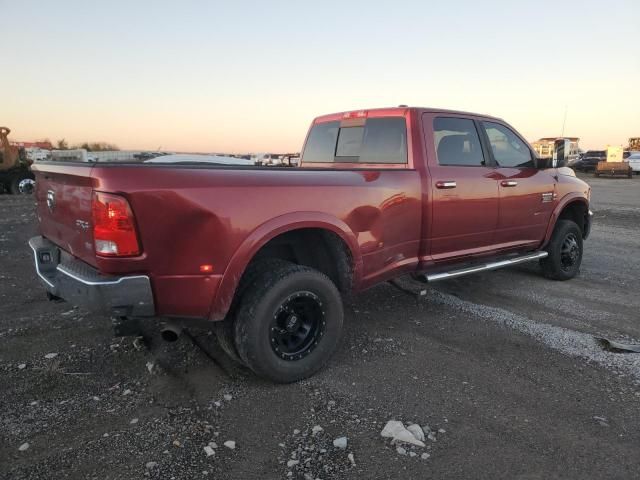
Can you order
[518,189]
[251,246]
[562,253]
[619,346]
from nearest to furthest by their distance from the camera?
1. [251,246]
2. [619,346]
3. [518,189]
4. [562,253]

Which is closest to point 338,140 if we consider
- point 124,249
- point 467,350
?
point 467,350

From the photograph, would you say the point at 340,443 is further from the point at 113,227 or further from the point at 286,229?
the point at 113,227

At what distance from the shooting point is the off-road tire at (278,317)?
118 inches

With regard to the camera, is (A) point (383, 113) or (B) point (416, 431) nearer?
(B) point (416, 431)

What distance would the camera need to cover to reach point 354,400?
3.04 m

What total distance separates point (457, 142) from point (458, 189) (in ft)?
1.84

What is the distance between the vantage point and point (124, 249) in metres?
2.59

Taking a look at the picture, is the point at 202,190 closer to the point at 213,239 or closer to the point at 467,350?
the point at 213,239

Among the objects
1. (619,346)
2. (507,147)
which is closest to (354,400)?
(619,346)

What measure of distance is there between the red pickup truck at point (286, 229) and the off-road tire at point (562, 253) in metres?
0.81

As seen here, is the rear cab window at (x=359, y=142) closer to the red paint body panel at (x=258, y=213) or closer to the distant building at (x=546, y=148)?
the red paint body panel at (x=258, y=213)

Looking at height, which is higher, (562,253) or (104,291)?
(104,291)

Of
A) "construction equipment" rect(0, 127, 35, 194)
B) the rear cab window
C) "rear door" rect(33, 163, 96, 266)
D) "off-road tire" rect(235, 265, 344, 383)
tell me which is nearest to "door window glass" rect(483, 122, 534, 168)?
the rear cab window

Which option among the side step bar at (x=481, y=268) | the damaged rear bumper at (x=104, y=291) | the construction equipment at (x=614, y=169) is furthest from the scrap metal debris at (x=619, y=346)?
the construction equipment at (x=614, y=169)
